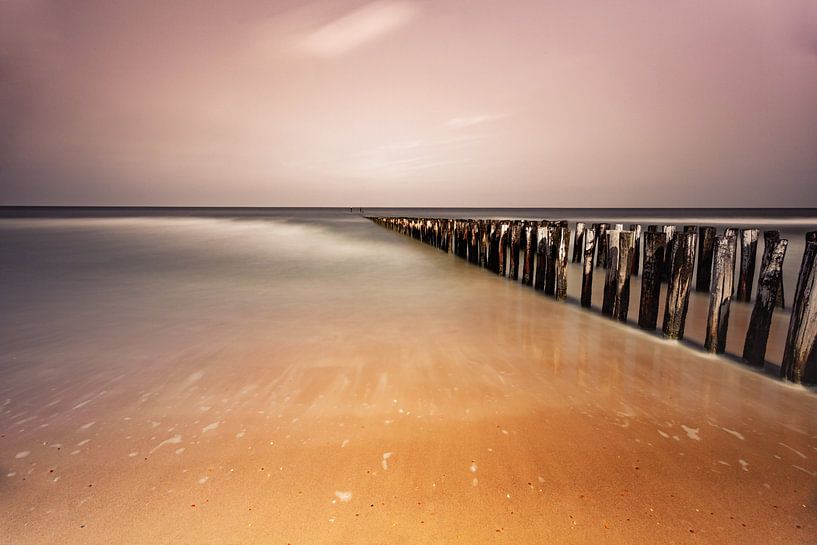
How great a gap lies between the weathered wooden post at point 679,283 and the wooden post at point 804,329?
779 mm

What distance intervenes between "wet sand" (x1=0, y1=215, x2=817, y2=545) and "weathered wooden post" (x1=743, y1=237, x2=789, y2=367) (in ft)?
0.74

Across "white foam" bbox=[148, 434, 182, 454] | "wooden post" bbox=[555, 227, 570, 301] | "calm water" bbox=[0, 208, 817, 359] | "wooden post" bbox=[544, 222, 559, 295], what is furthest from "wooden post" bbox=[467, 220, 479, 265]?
"white foam" bbox=[148, 434, 182, 454]

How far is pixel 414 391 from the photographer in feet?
9.12

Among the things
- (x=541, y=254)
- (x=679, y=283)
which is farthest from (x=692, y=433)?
(x=541, y=254)

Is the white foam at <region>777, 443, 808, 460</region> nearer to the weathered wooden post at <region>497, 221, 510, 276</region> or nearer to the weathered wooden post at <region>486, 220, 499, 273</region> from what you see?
the weathered wooden post at <region>497, 221, 510, 276</region>

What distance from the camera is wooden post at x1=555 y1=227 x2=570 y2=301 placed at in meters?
5.56

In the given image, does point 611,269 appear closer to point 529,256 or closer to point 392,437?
point 529,256

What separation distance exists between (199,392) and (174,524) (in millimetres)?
1292

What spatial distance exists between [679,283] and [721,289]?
1.15 feet

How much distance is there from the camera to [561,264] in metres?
5.89

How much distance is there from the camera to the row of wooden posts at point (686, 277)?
282 cm

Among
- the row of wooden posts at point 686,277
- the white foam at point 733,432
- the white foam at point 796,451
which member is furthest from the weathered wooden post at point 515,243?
the white foam at point 796,451

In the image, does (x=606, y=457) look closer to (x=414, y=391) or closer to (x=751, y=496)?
(x=751, y=496)

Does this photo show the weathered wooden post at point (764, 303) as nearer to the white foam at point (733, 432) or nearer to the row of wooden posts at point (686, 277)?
the row of wooden posts at point (686, 277)
